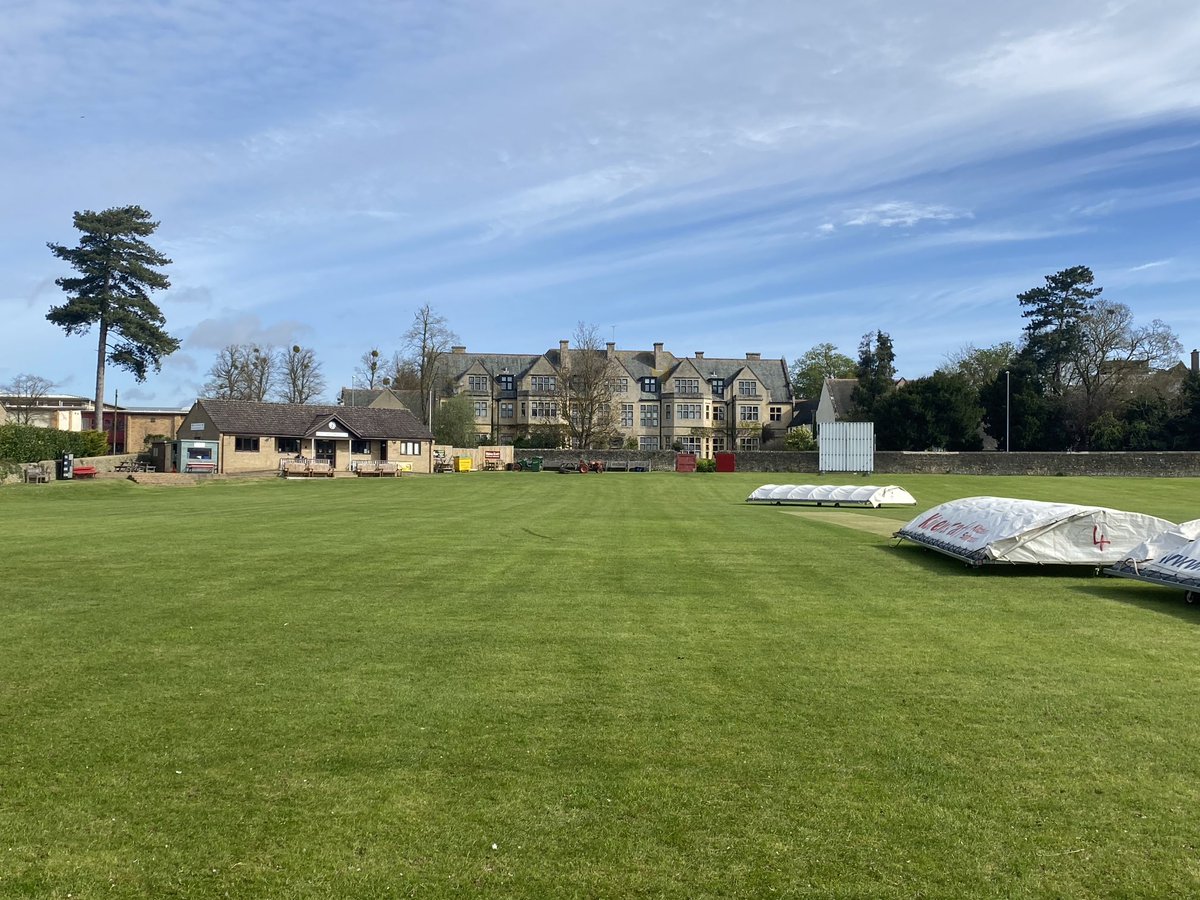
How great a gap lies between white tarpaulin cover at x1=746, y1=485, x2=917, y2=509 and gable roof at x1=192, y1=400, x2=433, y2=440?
3694 cm

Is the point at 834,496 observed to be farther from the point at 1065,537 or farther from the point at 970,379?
the point at 970,379

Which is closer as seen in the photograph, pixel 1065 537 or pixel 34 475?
pixel 1065 537

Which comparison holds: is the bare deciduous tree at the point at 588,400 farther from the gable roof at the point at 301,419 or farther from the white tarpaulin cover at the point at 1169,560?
the white tarpaulin cover at the point at 1169,560

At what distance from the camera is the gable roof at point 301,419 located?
195 ft

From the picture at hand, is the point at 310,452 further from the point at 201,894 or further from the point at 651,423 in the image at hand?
the point at 201,894

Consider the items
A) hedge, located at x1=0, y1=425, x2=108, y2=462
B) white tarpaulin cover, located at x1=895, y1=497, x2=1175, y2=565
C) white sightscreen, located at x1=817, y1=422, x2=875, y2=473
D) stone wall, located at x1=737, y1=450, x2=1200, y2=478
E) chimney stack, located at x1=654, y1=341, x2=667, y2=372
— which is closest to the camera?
white tarpaulin cover, located at x1=895, y1=497, x2=1175, y2=565

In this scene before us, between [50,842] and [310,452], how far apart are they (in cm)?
6167

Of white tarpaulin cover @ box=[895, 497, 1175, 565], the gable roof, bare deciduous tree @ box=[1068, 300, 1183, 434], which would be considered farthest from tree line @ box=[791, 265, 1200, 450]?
white tarpaulin cover @ box=[895, 497, 1175, 565]

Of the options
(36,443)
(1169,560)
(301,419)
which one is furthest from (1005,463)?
(36,443)

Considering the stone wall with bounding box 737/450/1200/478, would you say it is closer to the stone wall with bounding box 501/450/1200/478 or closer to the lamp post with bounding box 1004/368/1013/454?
the stone wall with bounding box 501/450/1200/478

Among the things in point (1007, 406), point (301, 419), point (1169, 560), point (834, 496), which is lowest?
point (834, 496)

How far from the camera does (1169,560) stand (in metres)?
13.8

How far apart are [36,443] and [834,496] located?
4068 centimetres

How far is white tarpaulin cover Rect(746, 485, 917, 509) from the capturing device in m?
35.5
